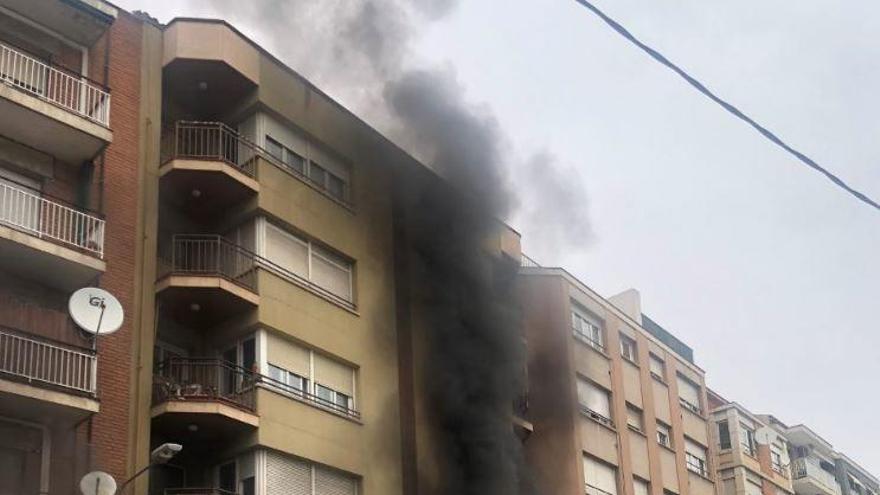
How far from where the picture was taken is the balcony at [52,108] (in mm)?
19500

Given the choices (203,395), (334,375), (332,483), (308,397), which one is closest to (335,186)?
(334,375)

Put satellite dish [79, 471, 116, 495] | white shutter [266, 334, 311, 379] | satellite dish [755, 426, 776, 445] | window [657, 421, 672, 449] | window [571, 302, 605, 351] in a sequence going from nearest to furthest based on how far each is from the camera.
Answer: satellite dish [79, 471, 116, 495]
white shutter [266, 334, 311, 379]
window [571, 302, 605, 351]
window [657, 421, 672, 449]
satellite dish [755, 426, 776, 445]

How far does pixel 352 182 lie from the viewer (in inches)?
1048

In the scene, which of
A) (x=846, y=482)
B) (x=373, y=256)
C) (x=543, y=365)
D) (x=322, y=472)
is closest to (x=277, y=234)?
(x=373, y=256)

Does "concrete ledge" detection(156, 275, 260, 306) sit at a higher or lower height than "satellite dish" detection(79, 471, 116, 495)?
higher

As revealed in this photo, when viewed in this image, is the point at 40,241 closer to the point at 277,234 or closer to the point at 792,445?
the point at 277,234

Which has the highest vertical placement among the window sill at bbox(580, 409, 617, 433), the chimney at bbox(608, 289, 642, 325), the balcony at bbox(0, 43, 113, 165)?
the chimney at bbox(608, 289, 642, 325)

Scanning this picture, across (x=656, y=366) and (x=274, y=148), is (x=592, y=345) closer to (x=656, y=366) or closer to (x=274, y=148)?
(x=656, y=366)

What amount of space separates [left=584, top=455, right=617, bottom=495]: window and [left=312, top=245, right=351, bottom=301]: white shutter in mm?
10672

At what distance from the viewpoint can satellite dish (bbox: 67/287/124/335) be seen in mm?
Answer: 18766

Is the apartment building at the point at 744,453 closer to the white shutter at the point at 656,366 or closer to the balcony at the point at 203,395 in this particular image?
the white shutter at the point at 656,366

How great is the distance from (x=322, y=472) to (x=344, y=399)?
1.85 metres

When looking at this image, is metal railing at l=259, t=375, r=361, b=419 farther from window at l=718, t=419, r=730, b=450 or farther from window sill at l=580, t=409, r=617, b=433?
window at l=718, t=419, r=730, b=450

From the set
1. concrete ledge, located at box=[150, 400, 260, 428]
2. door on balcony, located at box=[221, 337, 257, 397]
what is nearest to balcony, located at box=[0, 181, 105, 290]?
concrete ledge, located at box=[150, 400, 260, 428]
